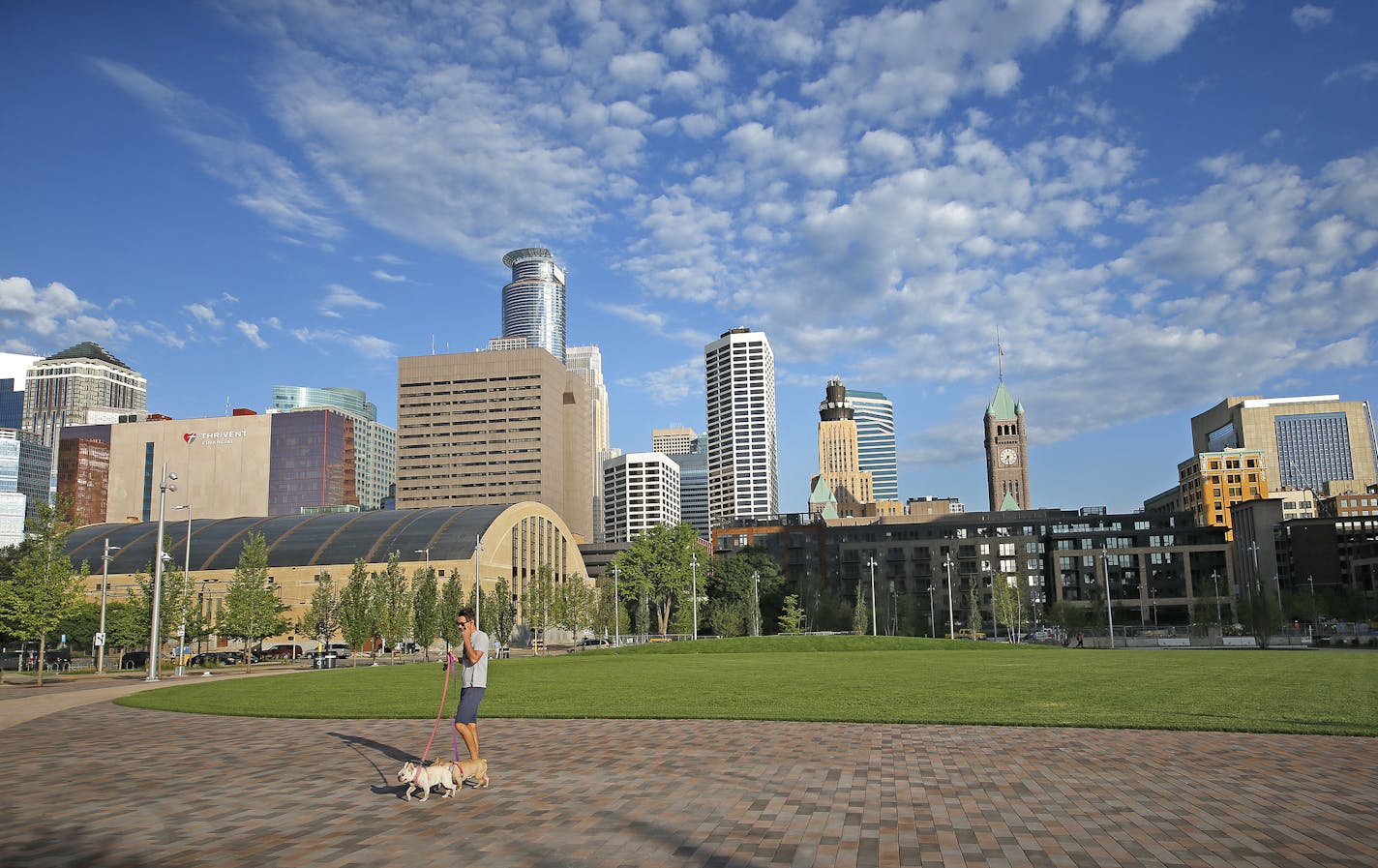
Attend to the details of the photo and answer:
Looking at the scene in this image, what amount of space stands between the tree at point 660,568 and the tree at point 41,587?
2643 inches

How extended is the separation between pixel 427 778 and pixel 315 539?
9296 centimetres

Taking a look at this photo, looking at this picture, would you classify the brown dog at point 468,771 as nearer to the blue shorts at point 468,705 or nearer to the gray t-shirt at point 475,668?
the blue shorts at point 468,705

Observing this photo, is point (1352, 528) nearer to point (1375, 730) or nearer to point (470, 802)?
point (1375, 730)

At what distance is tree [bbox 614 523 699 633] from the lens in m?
103

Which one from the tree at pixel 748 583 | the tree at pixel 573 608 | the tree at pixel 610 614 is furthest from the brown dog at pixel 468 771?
the tree at pixel 748 583

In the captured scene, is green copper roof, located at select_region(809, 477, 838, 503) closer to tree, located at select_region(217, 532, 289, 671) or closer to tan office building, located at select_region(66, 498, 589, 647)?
tan office building, located at select_region(66, 498, 589, 647)

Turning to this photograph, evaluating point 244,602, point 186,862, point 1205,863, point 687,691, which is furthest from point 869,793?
point 244,602

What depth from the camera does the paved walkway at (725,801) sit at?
8680 millimetres

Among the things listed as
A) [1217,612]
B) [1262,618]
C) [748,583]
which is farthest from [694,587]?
[1217,612]

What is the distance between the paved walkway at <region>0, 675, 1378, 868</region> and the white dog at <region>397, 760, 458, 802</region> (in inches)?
8.7

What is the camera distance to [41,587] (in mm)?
37906

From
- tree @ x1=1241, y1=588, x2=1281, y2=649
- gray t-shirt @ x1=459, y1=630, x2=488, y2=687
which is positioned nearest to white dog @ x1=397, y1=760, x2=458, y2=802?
gray t-shirt @ x1=459, y1=630, x2=488, y2=687

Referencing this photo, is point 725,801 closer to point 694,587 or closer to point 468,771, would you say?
point 468,771

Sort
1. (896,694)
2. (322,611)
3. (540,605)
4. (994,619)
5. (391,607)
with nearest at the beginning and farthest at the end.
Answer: (896,694), (391,607), (322,611), (540,605), (994,619)
